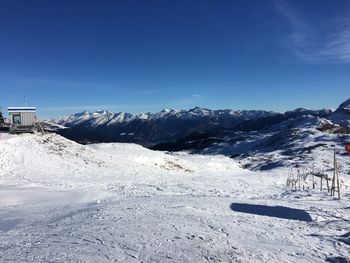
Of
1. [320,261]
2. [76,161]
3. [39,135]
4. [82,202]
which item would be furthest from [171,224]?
[39,135]

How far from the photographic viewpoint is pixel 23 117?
52031 mm

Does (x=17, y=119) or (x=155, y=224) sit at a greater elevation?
(x=17, y=119)

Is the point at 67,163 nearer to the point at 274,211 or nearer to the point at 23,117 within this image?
the point at 23,117

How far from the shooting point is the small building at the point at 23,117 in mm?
51831

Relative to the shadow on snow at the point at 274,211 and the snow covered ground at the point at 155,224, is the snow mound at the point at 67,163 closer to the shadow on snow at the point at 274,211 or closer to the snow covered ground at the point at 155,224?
the snow covered ground at the point at 155,224

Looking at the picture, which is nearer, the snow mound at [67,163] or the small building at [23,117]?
the snow mound at [67,163]

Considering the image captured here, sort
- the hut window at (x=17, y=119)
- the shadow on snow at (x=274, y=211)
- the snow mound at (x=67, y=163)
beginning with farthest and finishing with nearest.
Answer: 1. the hut window at (x=17, y=119)
2. the snow mound at (x=67, y=163)
3. the shadow on snow at (x=274, y=211)

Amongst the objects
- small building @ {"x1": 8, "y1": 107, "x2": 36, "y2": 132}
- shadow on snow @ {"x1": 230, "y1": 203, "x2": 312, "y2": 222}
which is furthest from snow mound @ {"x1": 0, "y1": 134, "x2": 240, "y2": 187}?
shadow on snow @ {"x1": 230, "y1": 203, "x2": 312, "y2": 222}

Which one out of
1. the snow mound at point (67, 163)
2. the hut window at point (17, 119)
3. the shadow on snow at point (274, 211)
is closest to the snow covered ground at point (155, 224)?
the shadow on snow at point (274, 211)

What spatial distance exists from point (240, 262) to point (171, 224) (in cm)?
474

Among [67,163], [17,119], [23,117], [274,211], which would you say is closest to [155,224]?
[274,211]

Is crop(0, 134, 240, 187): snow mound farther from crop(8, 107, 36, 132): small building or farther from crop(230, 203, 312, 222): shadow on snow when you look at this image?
crop(230, 203, 312, 222): shadow on snow

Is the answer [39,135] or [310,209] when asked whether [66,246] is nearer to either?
[310,209]

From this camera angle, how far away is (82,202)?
82.0 ft
